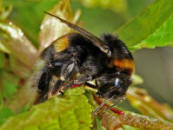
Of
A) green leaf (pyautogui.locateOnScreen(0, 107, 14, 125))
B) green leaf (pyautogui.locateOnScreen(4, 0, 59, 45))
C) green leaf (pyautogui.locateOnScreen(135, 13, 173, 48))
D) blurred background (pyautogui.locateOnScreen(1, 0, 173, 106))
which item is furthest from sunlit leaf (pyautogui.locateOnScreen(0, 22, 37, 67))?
blurred background (pyautogui.locateOnScreen(1, 0, 173, 106))

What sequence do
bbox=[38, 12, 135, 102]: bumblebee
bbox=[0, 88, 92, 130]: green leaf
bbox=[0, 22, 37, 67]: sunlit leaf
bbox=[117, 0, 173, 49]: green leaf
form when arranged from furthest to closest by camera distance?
bbox=[0, 22, 37, 67]: sunlit leaf
bbox=[117, 0, 173, 49]: green leaf
bbox=[38, 12, 135, 102]: bumblebee
bbox=[0, 88, 92, 130]: green leaf

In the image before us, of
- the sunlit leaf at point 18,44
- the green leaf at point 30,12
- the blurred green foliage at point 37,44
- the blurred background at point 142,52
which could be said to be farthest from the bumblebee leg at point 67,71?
the blurred background at point 142,52

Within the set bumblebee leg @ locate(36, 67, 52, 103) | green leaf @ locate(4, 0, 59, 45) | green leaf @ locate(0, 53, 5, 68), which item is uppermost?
green leaf @ locate(4, 0, 59, 45)

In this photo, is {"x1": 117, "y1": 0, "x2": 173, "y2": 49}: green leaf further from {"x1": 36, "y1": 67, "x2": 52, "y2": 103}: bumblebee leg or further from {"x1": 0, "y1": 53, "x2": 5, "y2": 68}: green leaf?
{"x1": 0, "y1": 53, "x2": 5, "y2": 68}: green leaf

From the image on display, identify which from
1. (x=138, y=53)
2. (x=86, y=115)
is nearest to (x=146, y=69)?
(x=138, y=53)

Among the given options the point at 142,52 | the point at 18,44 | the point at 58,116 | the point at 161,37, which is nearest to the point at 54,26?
the point at 18,44

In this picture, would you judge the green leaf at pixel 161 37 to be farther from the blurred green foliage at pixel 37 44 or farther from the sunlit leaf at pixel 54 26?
the sunlit leaf at pixel 54 26
